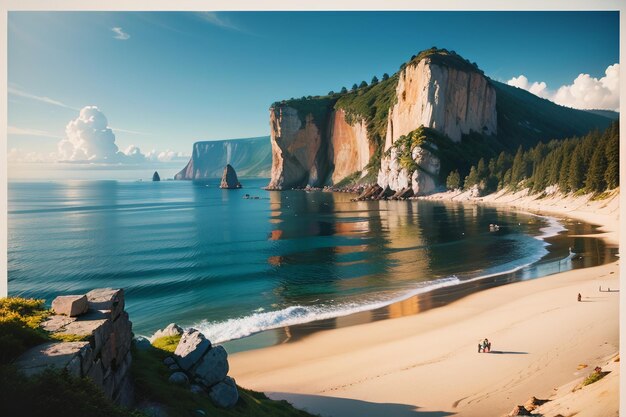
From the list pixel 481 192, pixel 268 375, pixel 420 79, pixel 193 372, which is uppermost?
pixel 420 79

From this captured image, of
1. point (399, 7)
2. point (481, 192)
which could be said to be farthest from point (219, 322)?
point (481, 192)

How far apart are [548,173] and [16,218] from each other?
7780cm

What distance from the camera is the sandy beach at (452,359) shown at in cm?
1009

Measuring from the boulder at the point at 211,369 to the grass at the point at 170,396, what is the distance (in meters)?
0.36

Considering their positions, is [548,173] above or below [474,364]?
above

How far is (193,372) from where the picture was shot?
25.4 feet

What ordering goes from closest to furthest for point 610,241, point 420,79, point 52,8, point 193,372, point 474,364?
point 193,372 → point 52,8 → point 474,364 → point 610,241 → point 420,79

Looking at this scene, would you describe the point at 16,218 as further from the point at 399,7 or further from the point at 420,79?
the point at 420,79

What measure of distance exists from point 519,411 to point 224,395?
6.31m

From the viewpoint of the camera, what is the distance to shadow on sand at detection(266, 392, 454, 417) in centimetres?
958

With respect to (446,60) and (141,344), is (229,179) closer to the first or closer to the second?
(446,60)

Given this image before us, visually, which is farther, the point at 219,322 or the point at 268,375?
the point at 219,322

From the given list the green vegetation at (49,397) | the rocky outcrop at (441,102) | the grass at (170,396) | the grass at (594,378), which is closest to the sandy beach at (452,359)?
the grass at (594,378)

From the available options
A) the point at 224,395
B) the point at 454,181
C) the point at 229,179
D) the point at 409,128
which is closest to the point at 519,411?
the point at 224,395
